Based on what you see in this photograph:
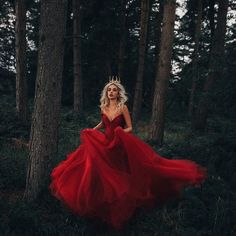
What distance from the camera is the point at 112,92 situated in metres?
6.11

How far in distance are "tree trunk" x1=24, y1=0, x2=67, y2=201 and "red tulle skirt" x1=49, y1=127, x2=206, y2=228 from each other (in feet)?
4.24

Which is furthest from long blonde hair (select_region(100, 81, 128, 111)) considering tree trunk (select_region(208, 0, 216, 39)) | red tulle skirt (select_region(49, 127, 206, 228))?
tree trunk (select_region(208, 0, 216, 39))

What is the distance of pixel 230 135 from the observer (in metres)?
10.3

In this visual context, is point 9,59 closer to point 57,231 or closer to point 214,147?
point 214,147

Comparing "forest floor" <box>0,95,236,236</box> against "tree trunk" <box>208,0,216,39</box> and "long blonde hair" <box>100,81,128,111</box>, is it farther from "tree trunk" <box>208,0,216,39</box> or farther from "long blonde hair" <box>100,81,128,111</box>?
"tree trunk" <box>208,0,216,39</box>

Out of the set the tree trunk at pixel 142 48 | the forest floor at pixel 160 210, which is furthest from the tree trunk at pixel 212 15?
the forest floor at pixel 160 210

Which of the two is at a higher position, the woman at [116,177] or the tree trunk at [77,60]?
the tree trunk at [77,60]

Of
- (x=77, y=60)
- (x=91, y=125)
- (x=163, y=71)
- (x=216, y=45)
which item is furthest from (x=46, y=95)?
(x=77, y=60)

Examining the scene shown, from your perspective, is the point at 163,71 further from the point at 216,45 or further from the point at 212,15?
the point at 212,15

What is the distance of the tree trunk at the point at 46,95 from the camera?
22.0 feet

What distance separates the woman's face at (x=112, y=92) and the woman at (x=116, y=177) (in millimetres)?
665

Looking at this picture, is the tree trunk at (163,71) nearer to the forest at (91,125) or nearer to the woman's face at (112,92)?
the forest at (91,125)

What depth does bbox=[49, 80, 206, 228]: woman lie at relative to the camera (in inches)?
198

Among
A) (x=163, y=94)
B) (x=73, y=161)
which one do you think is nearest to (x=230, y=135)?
(x=163, y=94)
